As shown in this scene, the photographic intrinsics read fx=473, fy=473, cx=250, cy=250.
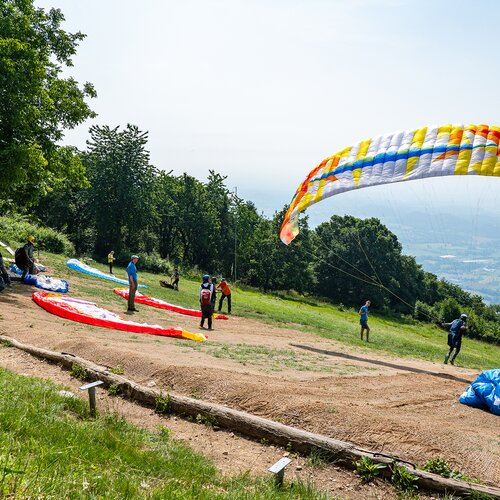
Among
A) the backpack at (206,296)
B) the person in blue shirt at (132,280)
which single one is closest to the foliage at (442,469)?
the backpack at (206,296)

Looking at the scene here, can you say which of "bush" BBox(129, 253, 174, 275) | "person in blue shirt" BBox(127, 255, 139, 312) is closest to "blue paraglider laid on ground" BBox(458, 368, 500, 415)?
"person in blue shirt" BBox(127, 255, 139, 312)

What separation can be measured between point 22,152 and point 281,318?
16.4 m

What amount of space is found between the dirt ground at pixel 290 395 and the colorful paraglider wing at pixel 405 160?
6508mm

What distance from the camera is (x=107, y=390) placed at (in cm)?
806

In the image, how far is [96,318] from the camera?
15.0 m

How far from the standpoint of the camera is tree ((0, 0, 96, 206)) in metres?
17.6

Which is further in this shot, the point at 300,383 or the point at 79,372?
the point at 300,383

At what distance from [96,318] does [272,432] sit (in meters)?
9.94

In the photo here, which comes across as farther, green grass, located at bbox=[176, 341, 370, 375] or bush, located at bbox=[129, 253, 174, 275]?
bush, located at bbox=[129, 253, 174, 275]

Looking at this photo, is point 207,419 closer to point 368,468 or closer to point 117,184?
point 368,468

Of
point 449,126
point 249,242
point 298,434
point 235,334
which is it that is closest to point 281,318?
point 235,334

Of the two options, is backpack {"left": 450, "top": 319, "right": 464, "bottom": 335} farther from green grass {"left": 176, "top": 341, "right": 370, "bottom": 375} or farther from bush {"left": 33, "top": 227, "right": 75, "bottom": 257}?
bush {"left": 33, "top": 227, "right": 75, "bottom": 257}

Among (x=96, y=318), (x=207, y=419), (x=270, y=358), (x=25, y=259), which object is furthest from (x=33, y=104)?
(x=207, y=419)

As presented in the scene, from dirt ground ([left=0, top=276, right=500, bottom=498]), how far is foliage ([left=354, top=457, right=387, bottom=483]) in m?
0.12
